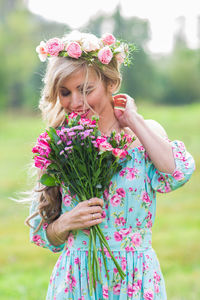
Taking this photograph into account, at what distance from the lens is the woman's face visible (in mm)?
2635

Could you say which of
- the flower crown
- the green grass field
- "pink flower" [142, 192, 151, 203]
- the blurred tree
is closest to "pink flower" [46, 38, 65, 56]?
the flower crown

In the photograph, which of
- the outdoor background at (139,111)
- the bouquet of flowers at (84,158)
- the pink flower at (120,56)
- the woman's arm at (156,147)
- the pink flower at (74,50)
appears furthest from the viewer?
the outdoor background at (139,111)

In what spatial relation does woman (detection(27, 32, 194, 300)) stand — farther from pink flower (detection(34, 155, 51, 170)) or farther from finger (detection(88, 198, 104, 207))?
pink flower (detection(34, 155, 51, 170))

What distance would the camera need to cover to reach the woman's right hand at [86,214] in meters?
2.50

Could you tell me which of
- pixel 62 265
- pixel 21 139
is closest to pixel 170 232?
pixel 62 265

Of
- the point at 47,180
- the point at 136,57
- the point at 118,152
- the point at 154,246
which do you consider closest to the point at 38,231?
the point at 47,180

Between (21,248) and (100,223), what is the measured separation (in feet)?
17.2

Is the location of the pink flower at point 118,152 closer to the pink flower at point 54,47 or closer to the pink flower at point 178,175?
the pink flower at point 178,175

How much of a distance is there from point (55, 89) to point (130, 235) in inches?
33.4

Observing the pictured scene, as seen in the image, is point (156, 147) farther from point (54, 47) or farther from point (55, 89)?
point (54, 47)

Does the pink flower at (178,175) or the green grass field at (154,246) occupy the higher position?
the green grass field at (154,246)

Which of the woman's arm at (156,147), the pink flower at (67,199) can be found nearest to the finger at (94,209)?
the pink flower at (67,199)

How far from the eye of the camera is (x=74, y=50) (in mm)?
2656

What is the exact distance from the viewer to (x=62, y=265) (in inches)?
106
